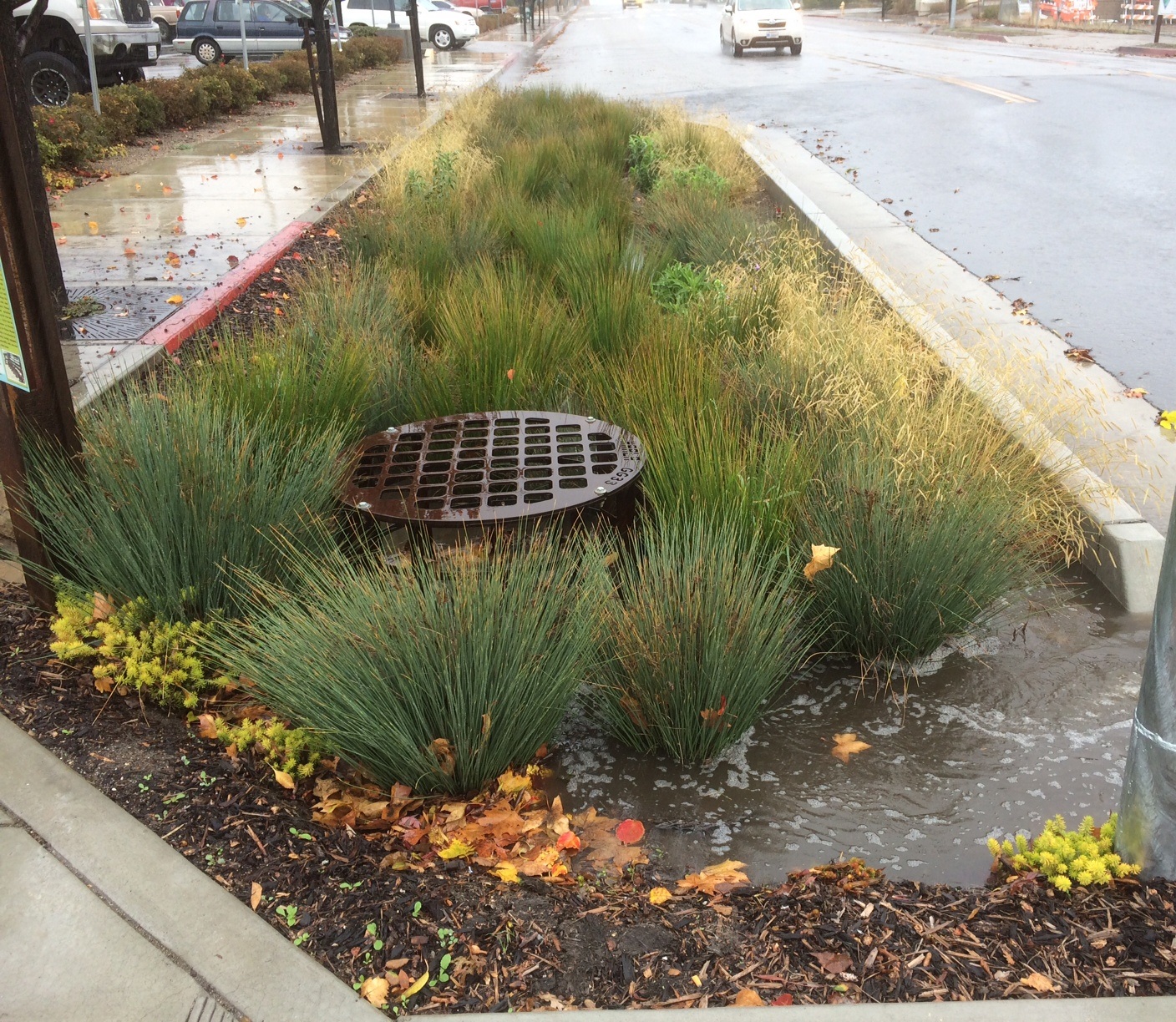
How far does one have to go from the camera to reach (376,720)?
2.90 metres

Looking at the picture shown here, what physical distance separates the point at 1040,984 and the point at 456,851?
131cm

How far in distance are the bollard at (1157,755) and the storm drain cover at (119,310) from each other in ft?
17.8

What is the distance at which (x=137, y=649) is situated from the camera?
3.35m

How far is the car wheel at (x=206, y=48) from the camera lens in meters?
28.6

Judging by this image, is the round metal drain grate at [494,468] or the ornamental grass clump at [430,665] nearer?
the ornamental grass clump at [430,665]

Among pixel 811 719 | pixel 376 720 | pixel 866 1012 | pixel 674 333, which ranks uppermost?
pixel 674 333

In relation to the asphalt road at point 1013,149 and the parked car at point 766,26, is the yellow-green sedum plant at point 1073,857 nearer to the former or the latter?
the asphalt road at point 1013,149

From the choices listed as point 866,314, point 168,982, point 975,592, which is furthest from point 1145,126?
point 168,982

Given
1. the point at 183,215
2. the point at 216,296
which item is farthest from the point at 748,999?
the point at 183,215

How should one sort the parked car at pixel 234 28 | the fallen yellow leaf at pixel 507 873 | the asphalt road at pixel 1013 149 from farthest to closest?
the parked car at pixel 234 28 < the asphalt road at pixel 1013 149 < the fallen yellow leaf at pixel 507 873

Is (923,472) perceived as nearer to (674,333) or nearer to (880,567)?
(880,567)

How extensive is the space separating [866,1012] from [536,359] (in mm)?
3383

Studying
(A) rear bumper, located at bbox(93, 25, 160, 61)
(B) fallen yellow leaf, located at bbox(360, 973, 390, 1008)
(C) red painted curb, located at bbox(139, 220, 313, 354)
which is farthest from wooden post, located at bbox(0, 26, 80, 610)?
(A) rear bumper, located at bbox(93, 25, 160, 61)

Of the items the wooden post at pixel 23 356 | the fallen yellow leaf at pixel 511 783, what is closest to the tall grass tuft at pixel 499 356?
the wooden post at pixel 23 356
